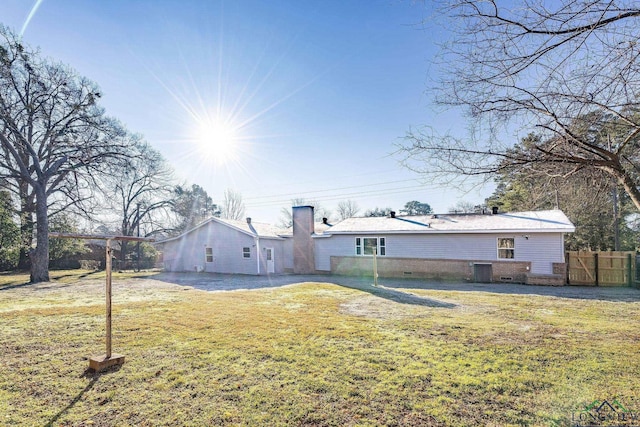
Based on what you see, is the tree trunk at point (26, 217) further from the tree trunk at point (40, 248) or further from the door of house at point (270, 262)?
the door of house at point (270, 262)

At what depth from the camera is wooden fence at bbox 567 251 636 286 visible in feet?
43.8

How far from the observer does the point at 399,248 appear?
17.5 m

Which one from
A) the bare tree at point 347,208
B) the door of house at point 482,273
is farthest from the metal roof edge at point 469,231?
the bare tree at point 347,208

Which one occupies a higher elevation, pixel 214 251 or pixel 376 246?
pixel 376 246

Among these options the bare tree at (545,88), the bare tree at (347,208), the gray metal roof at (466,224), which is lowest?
the gray metal roof at (466,224)

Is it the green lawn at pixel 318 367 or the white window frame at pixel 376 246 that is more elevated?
the white window frame at pixel 376 246

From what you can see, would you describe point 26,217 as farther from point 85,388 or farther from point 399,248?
point 399,248

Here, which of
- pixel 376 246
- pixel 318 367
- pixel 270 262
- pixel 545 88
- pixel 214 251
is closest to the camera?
pixel 545 88

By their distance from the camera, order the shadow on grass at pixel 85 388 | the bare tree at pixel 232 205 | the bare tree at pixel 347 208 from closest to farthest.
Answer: the shadow on grass at pixel 85 388 → the bare tree at pixel 232 205 → the bare tree at pixel 347 208

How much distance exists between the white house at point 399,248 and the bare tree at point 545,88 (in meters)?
12.1

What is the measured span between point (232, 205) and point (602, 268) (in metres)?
39.9

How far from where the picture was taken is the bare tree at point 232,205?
144 feet

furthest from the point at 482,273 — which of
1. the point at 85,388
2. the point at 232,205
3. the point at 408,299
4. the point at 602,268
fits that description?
the point at 232,205

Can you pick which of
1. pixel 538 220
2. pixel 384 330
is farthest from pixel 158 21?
pixel 538 220
